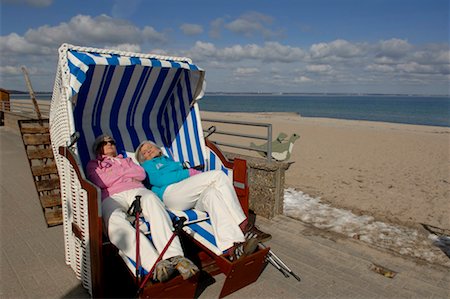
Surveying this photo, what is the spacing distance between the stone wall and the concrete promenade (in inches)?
8.1

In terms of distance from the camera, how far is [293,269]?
3.67 m

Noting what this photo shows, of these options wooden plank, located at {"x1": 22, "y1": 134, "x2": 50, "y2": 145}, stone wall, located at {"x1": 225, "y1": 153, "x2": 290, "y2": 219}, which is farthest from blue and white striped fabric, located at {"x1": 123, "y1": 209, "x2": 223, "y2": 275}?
wooden plank, located at {"x1": 22, "y1": 134, "x2": 50, "y2": 145}

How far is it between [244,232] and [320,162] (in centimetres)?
720

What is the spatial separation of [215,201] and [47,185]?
2.80 metres

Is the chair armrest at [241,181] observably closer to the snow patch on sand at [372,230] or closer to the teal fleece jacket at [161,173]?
the teal fleece jacket at [161,173]

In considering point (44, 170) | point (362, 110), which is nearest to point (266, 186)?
point (44, 170)

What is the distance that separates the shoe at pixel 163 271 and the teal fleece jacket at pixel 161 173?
132 centimetres

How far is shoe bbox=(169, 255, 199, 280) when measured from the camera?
2752 millimetres

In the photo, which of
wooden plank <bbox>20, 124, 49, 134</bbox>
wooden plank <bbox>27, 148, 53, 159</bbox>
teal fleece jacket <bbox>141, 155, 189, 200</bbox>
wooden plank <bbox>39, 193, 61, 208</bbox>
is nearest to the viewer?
teal fleece jacket <bbox>141, 155, 189, 200</bbox>

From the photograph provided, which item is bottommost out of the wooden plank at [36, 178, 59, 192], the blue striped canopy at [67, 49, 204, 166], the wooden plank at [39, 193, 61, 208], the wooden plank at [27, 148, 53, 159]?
the wooden plank at [39, 193, 61, 208]

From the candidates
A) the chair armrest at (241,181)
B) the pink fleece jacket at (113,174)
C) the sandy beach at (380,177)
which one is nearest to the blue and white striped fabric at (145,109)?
the chair armrest at (241,181)

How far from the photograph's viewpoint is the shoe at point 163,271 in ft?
8.86

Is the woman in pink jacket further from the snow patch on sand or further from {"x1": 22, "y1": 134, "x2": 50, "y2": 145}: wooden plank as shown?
the snow patch on sand

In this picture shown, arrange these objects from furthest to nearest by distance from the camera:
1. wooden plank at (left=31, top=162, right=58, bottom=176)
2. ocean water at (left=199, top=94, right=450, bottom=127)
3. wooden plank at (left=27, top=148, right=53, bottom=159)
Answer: ocean water at (left=199, top=94, right=450, bottom=127) < wooden plank at (left=27, top=148, right=53, bottom=159) < wooden plank at (left=31, top=162, right=58, bottom=176)
